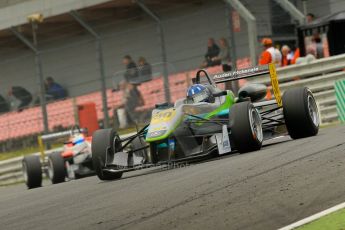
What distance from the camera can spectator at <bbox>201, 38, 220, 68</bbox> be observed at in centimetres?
1794

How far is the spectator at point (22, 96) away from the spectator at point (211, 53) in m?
4.76

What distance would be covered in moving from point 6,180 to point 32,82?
2.71m

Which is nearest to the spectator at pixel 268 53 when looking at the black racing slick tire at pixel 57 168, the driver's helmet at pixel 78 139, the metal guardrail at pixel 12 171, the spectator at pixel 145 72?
the spectator at pixel 145 72

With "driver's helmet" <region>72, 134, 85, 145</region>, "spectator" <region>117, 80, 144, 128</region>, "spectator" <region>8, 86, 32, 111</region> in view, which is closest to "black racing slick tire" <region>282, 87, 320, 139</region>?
"driver's helmet" <region>72, 134, 85, 145</region>

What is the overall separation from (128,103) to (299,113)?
7.06 meters

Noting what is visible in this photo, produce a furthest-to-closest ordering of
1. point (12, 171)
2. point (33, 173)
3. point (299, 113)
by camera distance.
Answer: point (12, 171) → point (33, 173) → point (299, 113)

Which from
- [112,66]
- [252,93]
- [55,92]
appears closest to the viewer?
[252,93]

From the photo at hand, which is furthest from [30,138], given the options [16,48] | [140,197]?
[140,197]

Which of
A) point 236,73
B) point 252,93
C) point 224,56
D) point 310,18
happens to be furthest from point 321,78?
point 252,93

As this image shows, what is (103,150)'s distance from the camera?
11859mm

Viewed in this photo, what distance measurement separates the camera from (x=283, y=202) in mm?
6941

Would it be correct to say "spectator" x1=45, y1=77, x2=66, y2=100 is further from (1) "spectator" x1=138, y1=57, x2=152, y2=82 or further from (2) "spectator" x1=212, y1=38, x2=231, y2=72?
(2) "spectator" x1=212, y1=38, x2=231, y2=72

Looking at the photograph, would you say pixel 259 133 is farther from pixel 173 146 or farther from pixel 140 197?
pixel 140 197

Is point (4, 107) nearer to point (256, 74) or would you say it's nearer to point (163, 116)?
point (256, 74)
